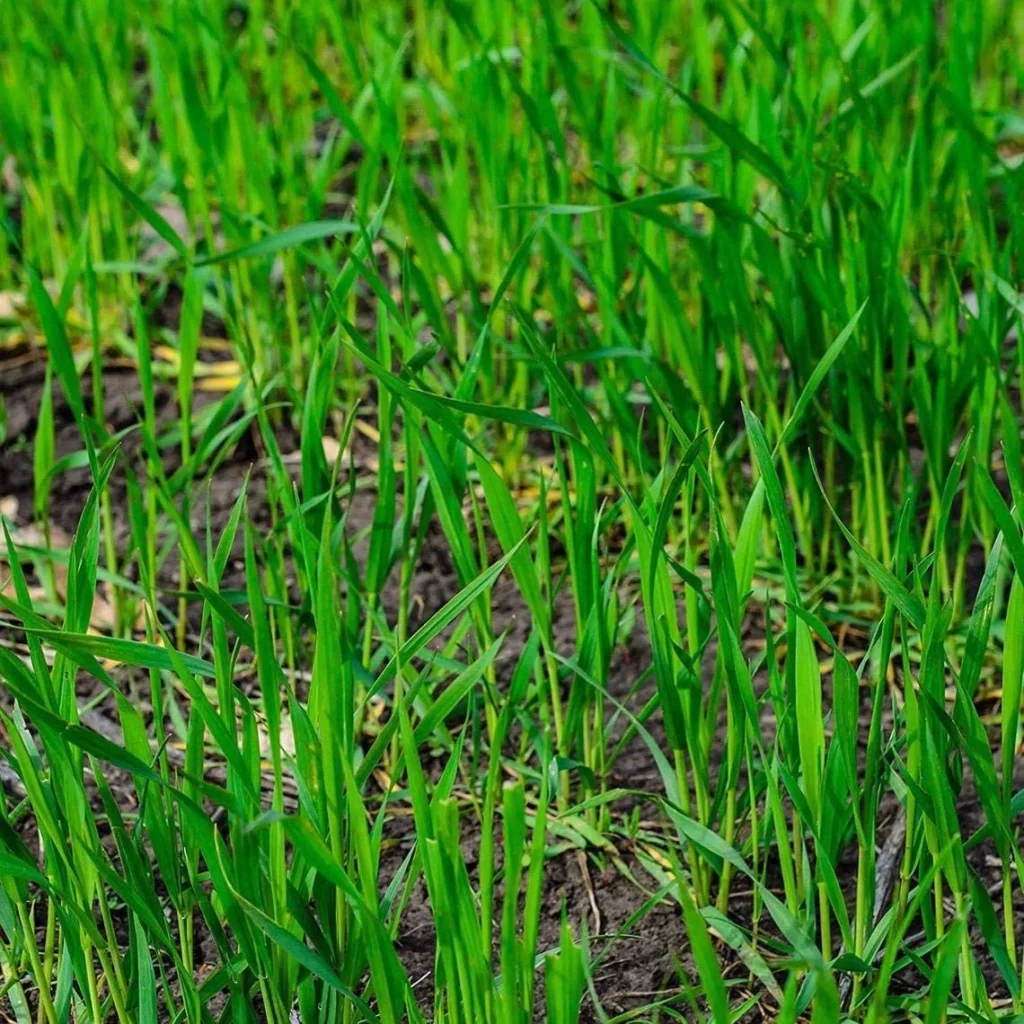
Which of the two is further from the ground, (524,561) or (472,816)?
(524,561)

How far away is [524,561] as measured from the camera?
47.3 inches

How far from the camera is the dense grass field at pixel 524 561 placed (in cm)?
98

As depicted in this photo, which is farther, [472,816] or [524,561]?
[472,816]

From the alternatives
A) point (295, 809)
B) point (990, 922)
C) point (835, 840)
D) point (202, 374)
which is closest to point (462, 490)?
point (295, 809)

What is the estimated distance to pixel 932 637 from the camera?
3.12ft

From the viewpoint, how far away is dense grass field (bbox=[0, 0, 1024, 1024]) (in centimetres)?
98

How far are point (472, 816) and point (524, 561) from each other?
0.97 ft

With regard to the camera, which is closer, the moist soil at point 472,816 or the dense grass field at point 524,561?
the dense grass field at point 524,561

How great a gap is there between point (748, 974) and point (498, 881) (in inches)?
9.0

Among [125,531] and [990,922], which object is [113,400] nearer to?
[125,531]

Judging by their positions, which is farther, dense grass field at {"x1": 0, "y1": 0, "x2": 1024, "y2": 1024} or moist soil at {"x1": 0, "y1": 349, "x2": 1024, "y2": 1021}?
A: moist soil at {"x1": 0, "y1": 349, "x2": 1024, "y2": 1021}

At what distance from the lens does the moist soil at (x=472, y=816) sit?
1.18 meters

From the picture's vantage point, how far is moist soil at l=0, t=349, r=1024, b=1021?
3.88ft

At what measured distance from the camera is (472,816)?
54.0 inches
